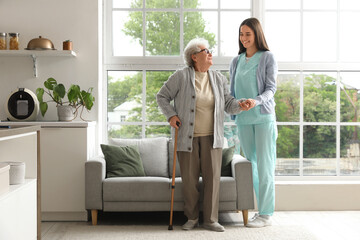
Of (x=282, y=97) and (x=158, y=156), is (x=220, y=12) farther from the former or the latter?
(x=158, y=156)

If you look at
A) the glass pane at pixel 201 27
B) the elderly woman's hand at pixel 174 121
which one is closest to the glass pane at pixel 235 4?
the glass pane at pixel 201 27

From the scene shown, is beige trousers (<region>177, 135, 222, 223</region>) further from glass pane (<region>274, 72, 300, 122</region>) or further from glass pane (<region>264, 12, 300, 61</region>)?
glass pane (<region>264, 12, 300, 61</region>)

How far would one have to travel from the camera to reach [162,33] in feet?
16.2

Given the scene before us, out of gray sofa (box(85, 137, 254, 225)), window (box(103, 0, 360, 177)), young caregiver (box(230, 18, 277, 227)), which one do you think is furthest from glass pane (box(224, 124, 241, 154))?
gray sofa (box(85, 137, 254, 225))

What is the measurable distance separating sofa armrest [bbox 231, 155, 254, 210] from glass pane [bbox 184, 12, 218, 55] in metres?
1.42

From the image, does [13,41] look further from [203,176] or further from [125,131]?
[203,176]

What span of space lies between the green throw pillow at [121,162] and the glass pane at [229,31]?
1.47 m

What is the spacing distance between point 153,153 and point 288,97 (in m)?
1.54

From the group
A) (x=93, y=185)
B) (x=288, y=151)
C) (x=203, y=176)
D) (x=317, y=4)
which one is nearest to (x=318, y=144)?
(x=288, y=151)

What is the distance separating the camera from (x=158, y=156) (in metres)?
4.51

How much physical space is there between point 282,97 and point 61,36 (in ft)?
7.59

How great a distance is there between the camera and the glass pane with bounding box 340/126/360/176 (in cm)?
495

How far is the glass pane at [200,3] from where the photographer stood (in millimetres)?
4945

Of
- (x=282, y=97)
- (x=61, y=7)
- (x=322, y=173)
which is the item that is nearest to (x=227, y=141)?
(x=282, y=97)
